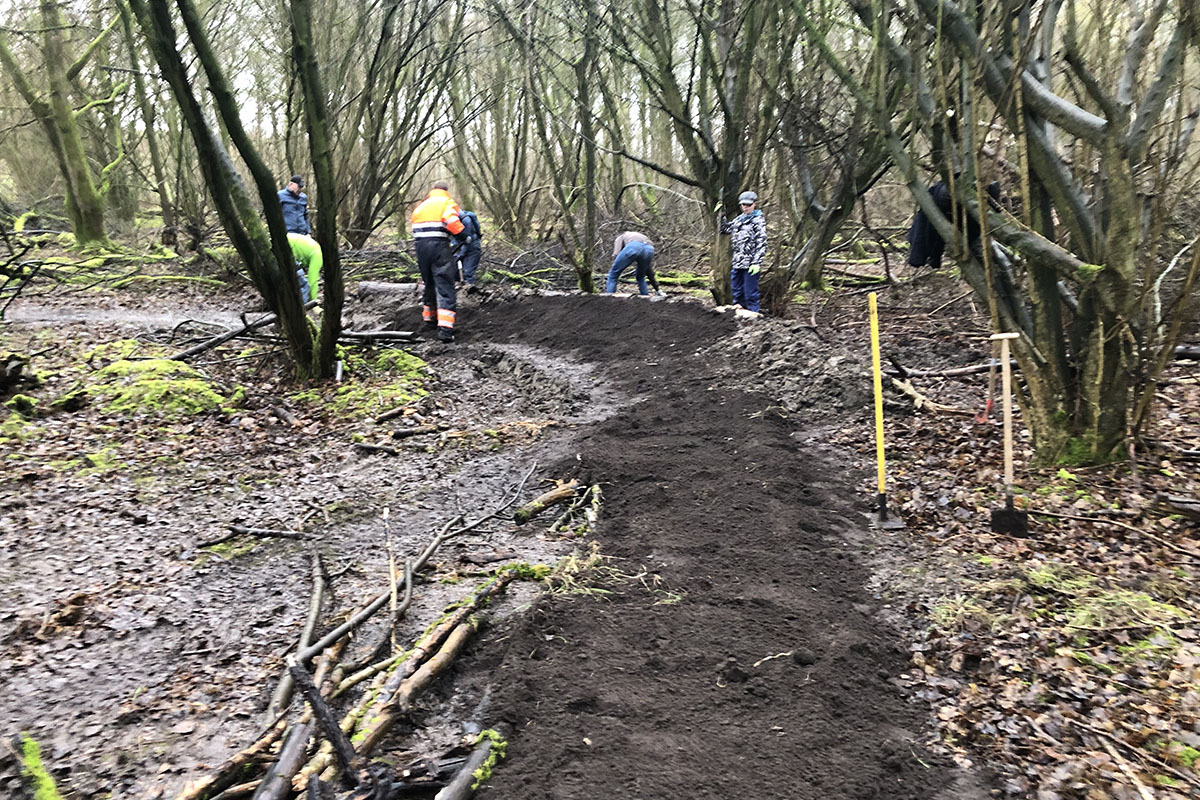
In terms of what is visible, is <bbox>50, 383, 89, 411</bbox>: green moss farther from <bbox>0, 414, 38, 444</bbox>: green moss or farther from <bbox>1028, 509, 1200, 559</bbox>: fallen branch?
<bbox>1028, 509, 1200, 559</bbox>: fallen branch

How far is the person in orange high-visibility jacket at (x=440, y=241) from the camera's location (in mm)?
11516

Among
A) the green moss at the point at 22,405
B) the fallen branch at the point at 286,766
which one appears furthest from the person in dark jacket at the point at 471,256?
the fallen branch at the point at 286,766

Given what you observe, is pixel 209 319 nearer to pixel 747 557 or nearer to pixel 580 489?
pixel 580 489

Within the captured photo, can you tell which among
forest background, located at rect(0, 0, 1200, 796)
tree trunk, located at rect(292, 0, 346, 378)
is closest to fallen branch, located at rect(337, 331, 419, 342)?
forest background, located at rect(0, 0, 1200, 796)

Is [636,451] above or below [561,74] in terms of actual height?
below

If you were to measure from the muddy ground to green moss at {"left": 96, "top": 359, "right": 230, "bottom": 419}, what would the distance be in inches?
10.8

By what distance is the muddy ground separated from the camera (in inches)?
123

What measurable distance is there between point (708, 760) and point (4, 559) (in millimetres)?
4411

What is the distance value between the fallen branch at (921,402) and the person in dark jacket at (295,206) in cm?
1094

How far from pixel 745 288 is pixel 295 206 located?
27.3 ft

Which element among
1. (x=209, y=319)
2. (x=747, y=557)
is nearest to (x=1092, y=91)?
(x=747, y=557)

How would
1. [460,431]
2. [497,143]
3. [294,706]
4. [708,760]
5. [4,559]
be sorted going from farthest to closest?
[497,143] → [460,431] → [4,559] → [294,706] → [708,760]

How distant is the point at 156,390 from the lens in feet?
26.2

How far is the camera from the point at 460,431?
7.91 metres
